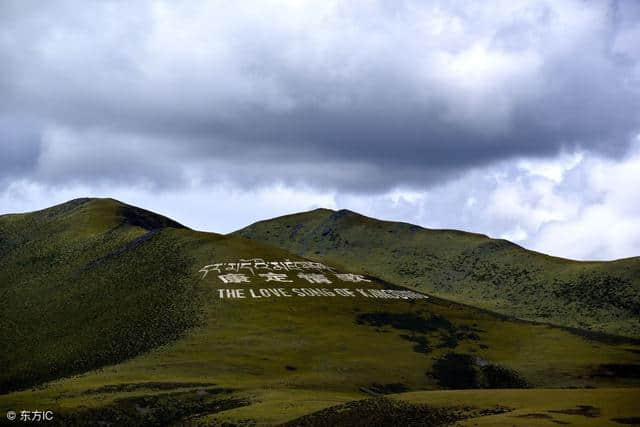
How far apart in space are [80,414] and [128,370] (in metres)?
21.0

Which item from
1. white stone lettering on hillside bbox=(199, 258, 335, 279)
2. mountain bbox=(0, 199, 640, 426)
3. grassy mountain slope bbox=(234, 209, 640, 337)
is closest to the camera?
mountain bbox=(0, 199, 640, 426)

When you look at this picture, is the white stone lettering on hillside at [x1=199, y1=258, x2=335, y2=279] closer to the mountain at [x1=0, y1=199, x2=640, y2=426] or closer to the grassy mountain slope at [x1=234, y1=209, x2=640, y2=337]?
the mountain at [x1=0, y1=199, x2=640, y2=426]

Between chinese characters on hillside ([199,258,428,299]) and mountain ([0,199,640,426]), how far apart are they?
478 millimetres

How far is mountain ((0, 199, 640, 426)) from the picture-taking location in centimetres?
5053

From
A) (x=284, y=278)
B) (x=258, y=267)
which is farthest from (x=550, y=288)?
(x=258, y=267)

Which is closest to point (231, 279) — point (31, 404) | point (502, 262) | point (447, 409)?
point (31, 404)

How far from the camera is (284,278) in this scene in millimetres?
122812

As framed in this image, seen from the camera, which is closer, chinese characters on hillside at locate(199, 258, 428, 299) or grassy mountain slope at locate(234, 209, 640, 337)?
chinese characters on hillside at locate(199, 258, 428, 299)

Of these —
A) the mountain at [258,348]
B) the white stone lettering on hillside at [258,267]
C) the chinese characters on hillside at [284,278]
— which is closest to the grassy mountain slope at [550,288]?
the mountain at [258,348]

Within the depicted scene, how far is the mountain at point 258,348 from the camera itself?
166 ft

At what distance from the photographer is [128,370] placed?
75938mm

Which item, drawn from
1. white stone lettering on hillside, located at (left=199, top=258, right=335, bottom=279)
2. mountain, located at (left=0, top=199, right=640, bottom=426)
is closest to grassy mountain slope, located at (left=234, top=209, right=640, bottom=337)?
mountain, located at (left=0, top=199, right=640, bottom=426)

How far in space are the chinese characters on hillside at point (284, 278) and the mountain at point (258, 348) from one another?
1.57ft

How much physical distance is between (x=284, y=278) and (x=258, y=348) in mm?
36629
